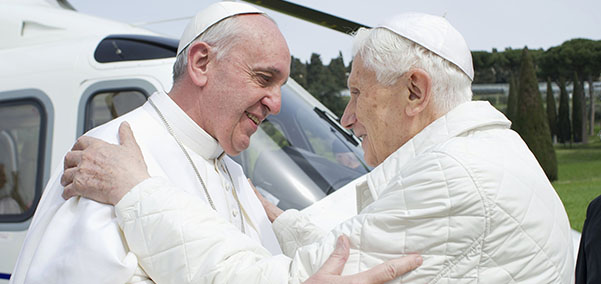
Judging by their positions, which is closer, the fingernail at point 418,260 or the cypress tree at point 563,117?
the fingernail at point 418,260

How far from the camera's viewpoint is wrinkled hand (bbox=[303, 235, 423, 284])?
4.63ft

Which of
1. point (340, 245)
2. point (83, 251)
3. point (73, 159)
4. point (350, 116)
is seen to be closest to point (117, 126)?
point (73, 159)

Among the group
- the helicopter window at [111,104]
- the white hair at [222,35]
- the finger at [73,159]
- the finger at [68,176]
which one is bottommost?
the helicopter window at [111,104]

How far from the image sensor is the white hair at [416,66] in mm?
1701

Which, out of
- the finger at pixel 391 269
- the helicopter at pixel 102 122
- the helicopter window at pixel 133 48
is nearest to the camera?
the finger at pixel 391 269

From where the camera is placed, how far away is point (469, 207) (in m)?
1.41

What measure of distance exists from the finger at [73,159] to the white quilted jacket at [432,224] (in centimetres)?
25

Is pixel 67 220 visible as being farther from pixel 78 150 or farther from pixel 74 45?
pixel 74 45

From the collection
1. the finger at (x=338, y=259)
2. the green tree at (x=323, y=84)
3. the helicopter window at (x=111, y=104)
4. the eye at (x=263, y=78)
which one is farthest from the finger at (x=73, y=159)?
the green tree at (x=323, y=84)

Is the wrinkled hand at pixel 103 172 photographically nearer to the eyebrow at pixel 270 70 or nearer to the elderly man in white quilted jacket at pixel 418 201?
the elderly man in white quilted jacket at pixel 418 201

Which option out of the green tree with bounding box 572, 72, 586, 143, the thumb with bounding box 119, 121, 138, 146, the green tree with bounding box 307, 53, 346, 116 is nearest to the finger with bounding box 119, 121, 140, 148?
the thumb with bounding box 119, 121, 138, 146

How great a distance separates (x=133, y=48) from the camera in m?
3.96

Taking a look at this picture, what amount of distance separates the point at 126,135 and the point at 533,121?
2606 cm

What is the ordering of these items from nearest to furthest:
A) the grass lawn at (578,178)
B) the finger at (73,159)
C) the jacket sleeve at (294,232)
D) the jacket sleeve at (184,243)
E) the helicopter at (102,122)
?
1. the jacket sleeve at (184,243)
2. the finger at (73,159)
3. the jacket sleeve at (294,232)
4. the helicopter at (102,122)
5. the grass lawn at (578,178)
